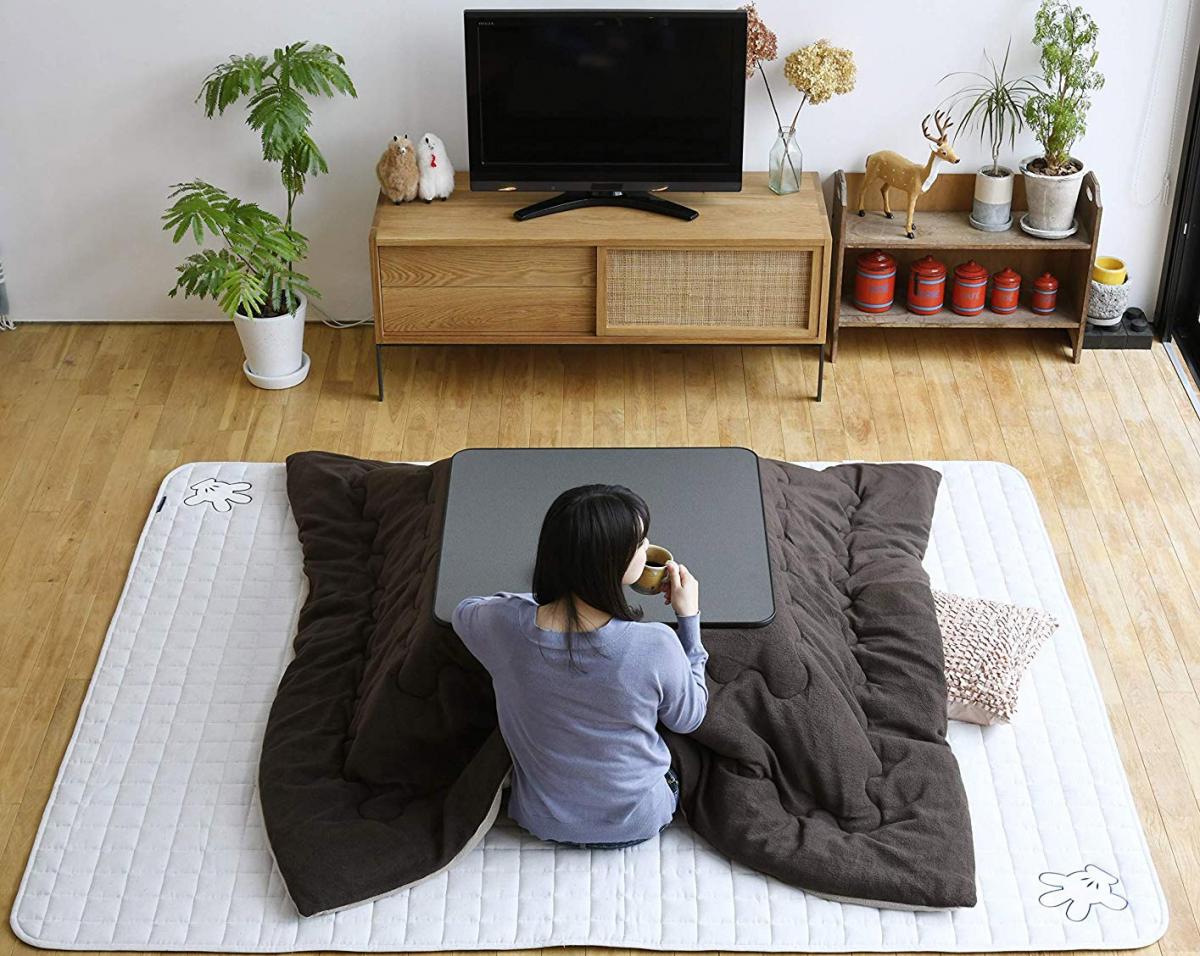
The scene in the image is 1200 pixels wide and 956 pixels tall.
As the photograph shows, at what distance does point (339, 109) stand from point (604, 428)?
1144 mm

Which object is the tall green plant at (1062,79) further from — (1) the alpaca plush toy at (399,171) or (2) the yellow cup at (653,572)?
(2) the yellow cup at (653,572)

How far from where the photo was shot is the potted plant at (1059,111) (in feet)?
13.2

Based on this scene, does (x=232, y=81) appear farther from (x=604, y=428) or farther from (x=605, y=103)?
(x=604, y=428)

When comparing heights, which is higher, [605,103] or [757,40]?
[757,40]

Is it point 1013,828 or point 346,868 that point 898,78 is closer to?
point 1013,828

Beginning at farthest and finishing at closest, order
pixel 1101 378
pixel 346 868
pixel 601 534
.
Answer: pixel 1101 378 → pixel 346 868 → pixel 601 534

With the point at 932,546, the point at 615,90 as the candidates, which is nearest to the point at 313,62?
the point at 615,90

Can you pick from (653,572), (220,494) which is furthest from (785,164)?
(653,572)

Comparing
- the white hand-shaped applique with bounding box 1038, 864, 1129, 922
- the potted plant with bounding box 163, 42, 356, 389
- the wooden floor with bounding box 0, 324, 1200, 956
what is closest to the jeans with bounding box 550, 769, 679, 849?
the white hand-shaped applique with bounding box 1038, 864, 1129, 922

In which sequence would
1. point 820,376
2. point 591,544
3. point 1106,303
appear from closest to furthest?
point 591,544 → point 820,376 → point 1106,303

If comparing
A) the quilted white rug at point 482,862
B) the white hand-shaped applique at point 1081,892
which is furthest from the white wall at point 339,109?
the white hand-shaped applique at point 1081,892

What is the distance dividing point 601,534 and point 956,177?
241cm

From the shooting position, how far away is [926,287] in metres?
4.32

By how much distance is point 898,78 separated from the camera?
420 cm
